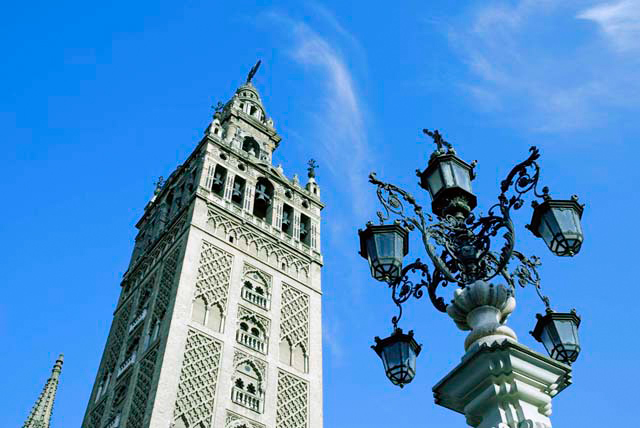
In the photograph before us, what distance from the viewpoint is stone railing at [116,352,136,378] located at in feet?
70.9

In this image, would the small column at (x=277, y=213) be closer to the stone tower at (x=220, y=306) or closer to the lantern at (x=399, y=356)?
the stone tower at (x=220, y=306)

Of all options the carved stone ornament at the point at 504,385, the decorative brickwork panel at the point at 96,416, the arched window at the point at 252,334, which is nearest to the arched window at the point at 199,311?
the arched window at the point at 252,334

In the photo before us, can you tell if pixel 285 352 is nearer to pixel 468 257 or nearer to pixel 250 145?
pixel 250 145

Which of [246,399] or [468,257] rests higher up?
[246,399]

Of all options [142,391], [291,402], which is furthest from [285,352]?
[142,391]

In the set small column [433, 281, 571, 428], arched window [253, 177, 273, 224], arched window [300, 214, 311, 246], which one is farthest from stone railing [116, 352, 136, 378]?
small column [433, 281, 571, 428]

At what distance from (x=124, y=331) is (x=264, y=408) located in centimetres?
689

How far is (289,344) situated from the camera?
2261 cm

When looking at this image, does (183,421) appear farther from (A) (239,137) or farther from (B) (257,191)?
(A) (239,137)

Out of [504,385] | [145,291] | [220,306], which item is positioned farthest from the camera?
[145,291]

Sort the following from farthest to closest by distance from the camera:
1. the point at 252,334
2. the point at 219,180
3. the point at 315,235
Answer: the point at 315,235, the point at 219,180, the point at 252,334

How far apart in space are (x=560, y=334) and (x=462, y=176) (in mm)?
1897

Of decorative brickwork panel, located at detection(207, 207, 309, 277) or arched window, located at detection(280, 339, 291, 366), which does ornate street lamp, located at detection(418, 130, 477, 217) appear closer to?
arched window, located at detection(280, 339, 291, 366)

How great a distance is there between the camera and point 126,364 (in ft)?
72.2
